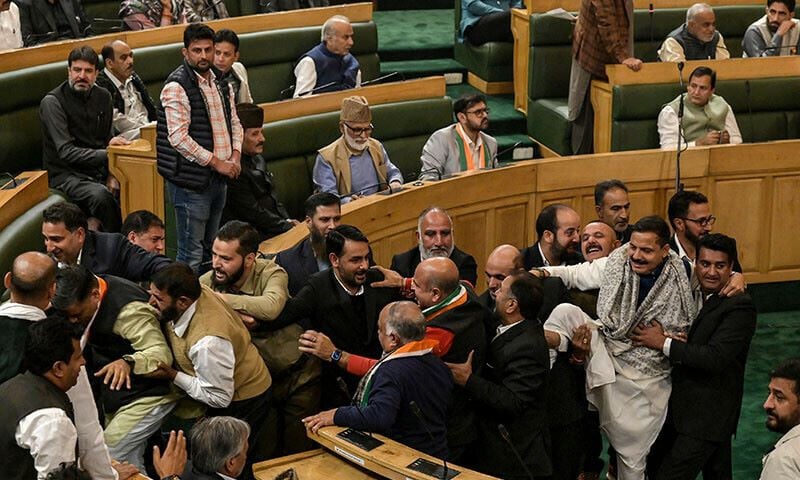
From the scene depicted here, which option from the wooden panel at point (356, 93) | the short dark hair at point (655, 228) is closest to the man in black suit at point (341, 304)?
the short dark hair at point (655, 228)

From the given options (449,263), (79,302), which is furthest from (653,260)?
(79,302)

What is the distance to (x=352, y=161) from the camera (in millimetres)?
5738

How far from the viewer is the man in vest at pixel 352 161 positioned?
5.66 m

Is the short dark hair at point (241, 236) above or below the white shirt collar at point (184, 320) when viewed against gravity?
above

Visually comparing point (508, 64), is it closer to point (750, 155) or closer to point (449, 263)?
point (750, 155)

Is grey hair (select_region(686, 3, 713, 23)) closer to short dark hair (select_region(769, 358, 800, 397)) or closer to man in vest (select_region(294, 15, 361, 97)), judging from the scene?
man in vest (select_region(294, 15, 361, 97))

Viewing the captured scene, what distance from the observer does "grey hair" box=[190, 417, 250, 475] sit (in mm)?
3430

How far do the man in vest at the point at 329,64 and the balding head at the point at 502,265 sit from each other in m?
2.72

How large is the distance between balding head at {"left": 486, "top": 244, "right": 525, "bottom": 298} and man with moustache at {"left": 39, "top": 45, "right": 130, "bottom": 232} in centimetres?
196

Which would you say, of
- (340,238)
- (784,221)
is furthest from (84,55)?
(784,221)

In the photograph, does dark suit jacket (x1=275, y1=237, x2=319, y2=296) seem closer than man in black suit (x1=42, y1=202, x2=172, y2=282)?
No

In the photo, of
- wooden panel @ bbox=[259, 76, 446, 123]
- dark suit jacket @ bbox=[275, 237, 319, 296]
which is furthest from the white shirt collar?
wooden panel @ bbox=[259, 76, 446, 123]

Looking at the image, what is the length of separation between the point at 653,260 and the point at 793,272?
232 centimetres

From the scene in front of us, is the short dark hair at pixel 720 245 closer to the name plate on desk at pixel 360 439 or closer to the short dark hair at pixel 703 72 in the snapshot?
the name plate on desk at pixel 360 439
